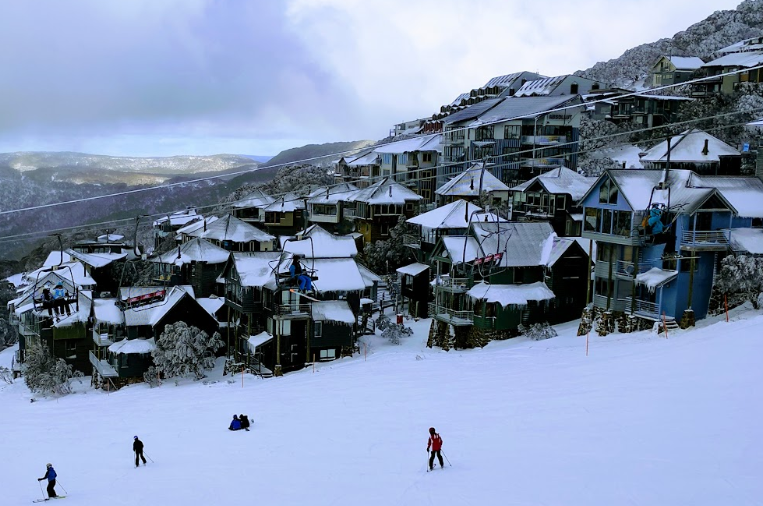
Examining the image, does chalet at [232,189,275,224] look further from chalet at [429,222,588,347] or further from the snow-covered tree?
the snow-covered tree

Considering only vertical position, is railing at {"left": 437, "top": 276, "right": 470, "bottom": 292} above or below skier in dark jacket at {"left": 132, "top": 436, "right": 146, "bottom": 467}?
above

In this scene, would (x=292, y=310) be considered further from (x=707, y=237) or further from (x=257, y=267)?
(x=707, y=237)

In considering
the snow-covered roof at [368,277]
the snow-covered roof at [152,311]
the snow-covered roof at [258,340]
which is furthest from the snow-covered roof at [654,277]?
the snow-covered roof at [152,311]

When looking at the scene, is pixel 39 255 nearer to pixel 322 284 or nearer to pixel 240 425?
pixel 322 284

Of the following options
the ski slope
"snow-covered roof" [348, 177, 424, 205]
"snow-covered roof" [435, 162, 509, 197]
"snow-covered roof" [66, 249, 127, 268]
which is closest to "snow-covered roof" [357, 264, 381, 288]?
the ski slope

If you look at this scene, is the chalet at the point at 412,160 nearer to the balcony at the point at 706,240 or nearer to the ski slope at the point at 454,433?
the balcony at the point at 706,240

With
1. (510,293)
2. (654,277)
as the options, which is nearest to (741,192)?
(654,277)
